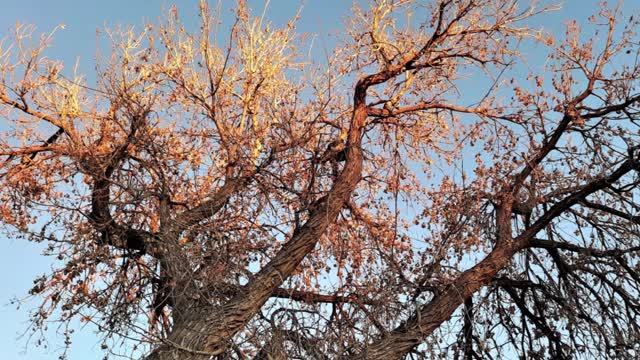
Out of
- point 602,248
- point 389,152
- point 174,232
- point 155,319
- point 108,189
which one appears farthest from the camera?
point 389,152

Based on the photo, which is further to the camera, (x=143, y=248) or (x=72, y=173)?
(x=72, y=173)

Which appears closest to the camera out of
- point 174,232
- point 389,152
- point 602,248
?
point 174,232

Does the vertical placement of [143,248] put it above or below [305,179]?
below

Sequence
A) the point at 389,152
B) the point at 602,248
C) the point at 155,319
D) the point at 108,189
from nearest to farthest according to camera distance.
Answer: the point at 155,319, the point at 108,189, the point at 602,248, the point at 389,152

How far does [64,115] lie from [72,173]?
896 millimetres

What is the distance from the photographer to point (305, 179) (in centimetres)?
886

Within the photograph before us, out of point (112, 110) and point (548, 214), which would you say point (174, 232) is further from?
point (548, 214)

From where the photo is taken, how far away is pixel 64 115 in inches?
348

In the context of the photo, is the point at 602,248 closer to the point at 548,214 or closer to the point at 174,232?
the point at 548,214

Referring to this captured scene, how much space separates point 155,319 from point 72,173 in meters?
3.17

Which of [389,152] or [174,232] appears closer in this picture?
[174,232]

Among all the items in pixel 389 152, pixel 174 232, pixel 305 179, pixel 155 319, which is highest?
pixel 389 152

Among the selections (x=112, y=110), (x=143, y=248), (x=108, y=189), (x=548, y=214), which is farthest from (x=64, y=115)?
(x=548, y=214)

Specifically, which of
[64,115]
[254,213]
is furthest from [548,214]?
[64,115]
